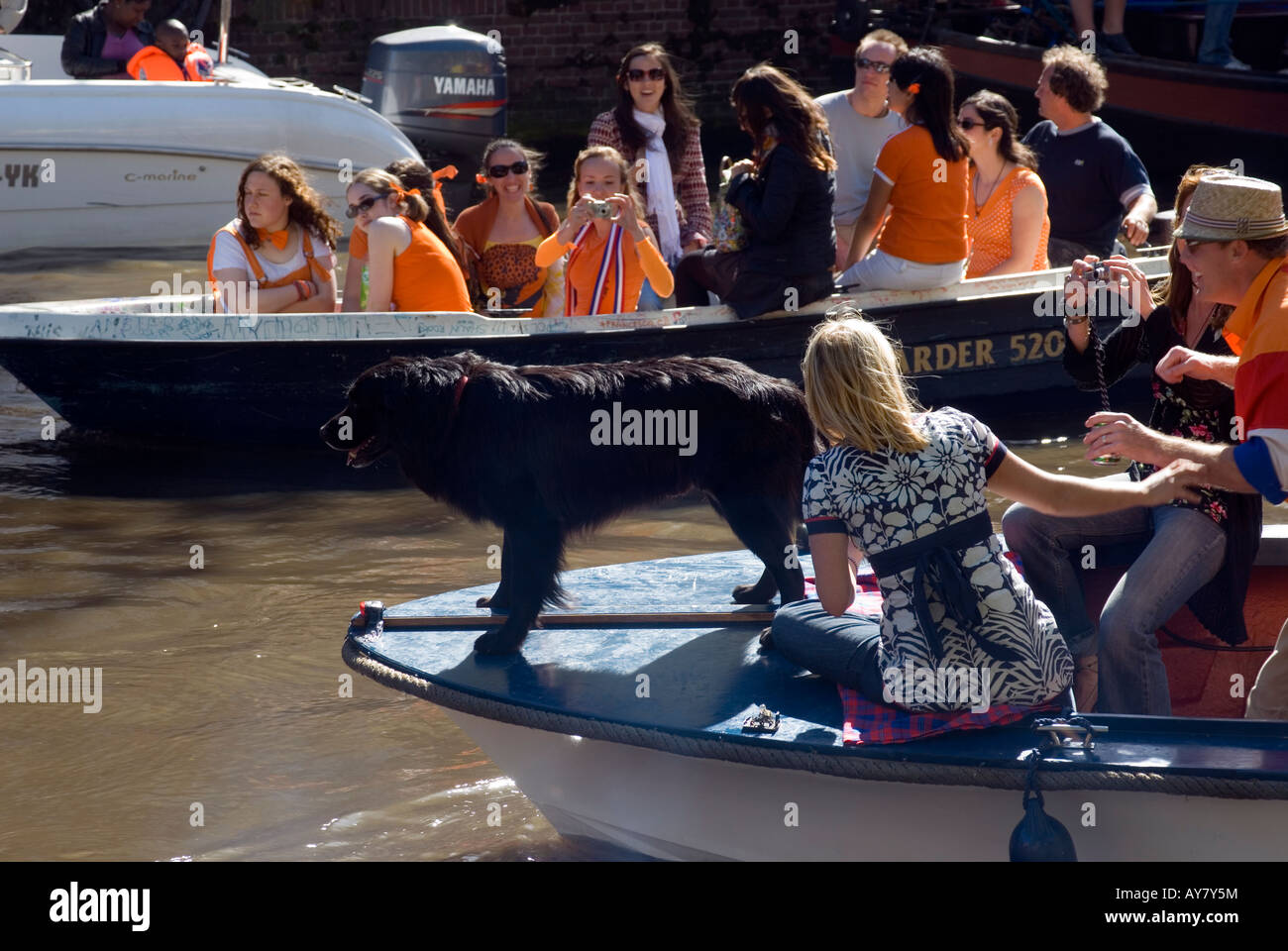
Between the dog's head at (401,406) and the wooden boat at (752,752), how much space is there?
46cm

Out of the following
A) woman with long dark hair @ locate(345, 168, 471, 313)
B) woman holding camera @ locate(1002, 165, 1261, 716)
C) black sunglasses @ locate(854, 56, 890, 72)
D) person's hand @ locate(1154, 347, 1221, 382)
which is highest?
black sunglasses @ locate(854, 56, 890, 72)

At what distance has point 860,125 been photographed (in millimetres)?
6957

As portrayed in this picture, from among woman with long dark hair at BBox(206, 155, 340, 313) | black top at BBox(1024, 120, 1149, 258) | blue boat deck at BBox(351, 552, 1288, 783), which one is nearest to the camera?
blue boat deck at BBox(351, 552, 1288, 783)

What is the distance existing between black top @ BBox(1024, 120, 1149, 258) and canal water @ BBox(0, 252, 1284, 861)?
98 cm

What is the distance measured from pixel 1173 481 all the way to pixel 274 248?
4590 millimetres

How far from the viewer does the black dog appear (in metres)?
3.58

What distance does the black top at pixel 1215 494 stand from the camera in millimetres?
3211

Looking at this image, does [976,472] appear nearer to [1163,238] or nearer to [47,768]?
[47,768]

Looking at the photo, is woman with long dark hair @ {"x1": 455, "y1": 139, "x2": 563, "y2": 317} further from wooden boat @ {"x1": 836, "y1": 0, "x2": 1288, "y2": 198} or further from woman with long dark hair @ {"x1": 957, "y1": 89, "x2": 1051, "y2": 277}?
wooden boat @ {"x1": 836, "y1": 0, "x2": 1288, "y2": 198}

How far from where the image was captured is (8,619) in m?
5.25

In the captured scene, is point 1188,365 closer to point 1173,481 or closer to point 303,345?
point 1173,481

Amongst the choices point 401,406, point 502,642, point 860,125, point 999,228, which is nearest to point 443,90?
point 860,125

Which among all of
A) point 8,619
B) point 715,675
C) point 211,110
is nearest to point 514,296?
point 8,619

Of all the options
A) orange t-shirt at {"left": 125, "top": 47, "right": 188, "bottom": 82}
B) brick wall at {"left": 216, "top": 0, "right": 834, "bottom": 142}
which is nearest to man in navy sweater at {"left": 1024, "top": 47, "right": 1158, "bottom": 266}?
orange t-shirt at {"left": 125, "top": 47, "right": 188, "bottom": 82}
